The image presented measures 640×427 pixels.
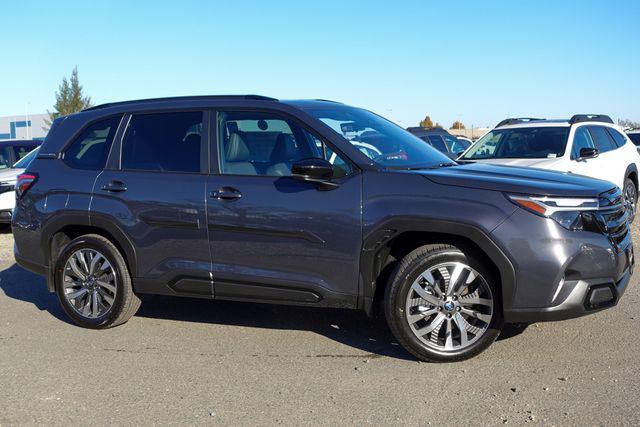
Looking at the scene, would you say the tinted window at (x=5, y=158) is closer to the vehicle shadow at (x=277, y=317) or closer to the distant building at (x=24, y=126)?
the vehicle shadow at (x=277, y=317)

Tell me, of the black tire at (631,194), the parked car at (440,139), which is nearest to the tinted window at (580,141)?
the black tire at (631,194)

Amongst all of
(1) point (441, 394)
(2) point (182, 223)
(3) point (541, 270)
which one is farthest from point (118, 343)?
(3) point (541, 270)

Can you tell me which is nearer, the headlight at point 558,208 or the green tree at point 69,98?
the headlight at point 558,208

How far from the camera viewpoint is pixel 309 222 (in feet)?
15.5

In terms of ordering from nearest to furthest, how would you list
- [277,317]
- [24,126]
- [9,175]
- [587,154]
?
1. [277,317]
2. [587,154]
3. [9,175]
4. [24,126]

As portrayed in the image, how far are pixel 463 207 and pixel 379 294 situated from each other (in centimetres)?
90

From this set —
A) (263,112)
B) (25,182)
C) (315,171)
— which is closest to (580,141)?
(263,112)

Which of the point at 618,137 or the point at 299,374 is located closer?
the point at 299,374

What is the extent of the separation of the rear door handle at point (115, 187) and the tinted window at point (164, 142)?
0.16 meters

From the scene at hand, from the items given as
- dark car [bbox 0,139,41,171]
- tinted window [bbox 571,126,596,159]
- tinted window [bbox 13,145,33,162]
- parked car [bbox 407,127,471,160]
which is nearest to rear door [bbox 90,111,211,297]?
tinted window [bbox 571,126,596,159]

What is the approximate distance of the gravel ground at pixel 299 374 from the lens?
3.88 meters

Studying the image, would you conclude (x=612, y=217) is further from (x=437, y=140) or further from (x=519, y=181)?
(x=437, y=140)

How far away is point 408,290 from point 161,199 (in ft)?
6.69

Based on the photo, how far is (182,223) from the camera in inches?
202
